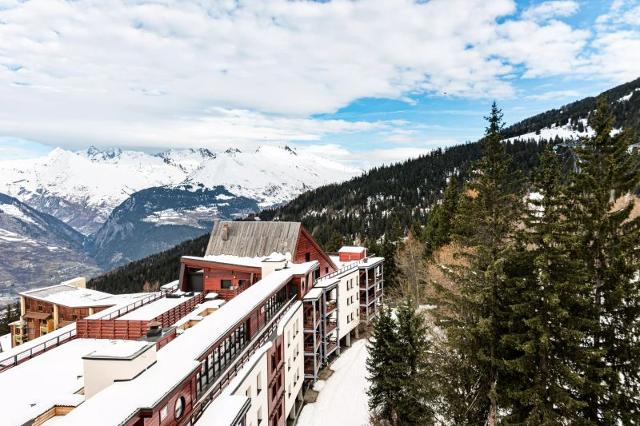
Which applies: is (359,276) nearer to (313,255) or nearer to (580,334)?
(313,255)

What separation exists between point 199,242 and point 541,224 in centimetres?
18003

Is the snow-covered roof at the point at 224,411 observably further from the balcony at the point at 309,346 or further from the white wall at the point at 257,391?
the balcony at the point at 309,346

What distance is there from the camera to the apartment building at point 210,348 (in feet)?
50.8

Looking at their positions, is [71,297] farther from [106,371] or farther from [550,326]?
[550,326]

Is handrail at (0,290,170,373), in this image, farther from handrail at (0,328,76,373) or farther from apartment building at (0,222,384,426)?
apartment building at (0,222,384,426)

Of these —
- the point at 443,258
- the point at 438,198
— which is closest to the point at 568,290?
the point at 443,258

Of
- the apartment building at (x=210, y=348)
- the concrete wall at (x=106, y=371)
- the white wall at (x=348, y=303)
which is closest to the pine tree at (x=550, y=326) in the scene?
the apartment building at (x=210, y=348)

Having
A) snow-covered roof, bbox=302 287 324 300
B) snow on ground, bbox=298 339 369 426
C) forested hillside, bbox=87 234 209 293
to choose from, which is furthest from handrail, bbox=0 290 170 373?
forested hillside, bbox=87 234 209 293

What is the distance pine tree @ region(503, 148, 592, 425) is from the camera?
57.7 ft

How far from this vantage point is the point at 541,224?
1884 cm

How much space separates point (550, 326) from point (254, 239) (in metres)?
36.9

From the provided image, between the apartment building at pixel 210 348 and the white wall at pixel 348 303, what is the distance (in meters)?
0.13

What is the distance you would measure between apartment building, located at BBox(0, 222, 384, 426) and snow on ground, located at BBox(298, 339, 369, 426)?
1.46 meters

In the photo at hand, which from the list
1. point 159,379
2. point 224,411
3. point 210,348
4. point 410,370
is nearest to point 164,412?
point 159,379
